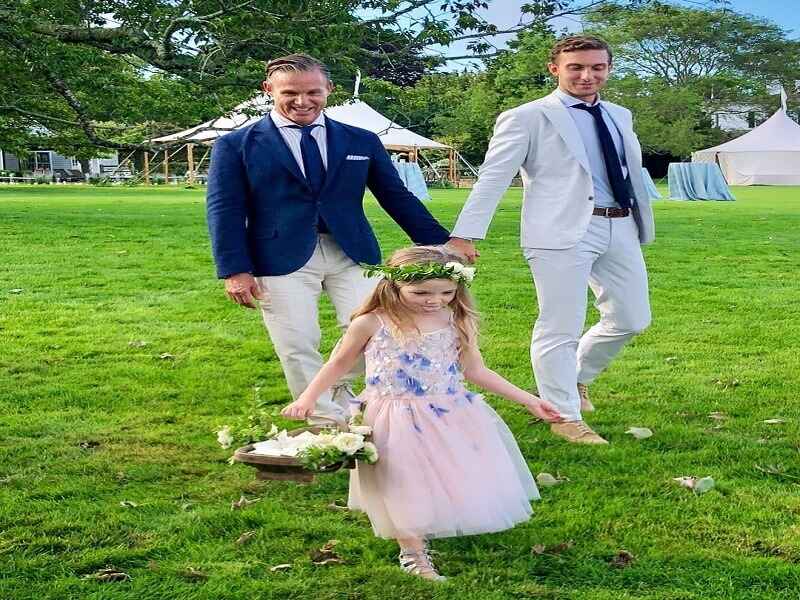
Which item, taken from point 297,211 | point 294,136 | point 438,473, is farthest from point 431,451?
point 294,136

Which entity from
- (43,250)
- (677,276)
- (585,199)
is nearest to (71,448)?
(585,199)

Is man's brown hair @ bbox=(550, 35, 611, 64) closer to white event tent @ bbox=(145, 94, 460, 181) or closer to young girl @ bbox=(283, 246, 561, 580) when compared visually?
white event tent @ bbox=(145, 94, 460, 181)

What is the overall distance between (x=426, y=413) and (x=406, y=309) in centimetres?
40

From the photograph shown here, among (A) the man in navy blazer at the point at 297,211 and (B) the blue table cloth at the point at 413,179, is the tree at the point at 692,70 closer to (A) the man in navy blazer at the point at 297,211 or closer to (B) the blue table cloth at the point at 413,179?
(B) the blue table cloth at the point at 413,179

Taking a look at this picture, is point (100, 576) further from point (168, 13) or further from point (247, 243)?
point (168, 13)

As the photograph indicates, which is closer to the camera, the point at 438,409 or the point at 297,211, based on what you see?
the point at 438,409

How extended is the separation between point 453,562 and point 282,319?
5.44 feet

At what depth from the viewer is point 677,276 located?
12.2 meters

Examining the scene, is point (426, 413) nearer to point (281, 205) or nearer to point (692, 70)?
point (281, 205)

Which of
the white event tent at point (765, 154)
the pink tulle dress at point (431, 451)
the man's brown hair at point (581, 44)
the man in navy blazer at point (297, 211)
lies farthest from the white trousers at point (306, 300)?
the white event tent at point (765, 154)

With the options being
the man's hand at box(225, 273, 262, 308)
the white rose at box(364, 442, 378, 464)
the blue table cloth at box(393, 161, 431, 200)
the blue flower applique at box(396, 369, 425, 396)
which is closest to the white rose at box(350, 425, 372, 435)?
the white rose at box(364, 442, 378, 464)

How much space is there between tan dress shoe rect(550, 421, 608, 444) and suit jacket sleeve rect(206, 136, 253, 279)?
1.87 m

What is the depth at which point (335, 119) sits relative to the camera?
22.5 m

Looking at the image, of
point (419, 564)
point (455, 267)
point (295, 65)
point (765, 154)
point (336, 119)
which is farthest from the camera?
point (765, 154)
